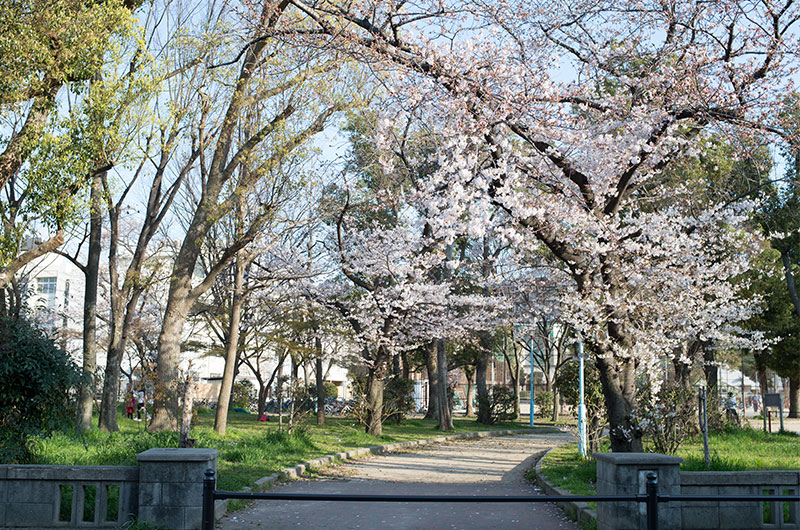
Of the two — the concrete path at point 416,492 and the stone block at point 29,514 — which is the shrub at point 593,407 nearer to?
the concrete path at point 416,492

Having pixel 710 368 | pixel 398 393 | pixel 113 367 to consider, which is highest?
pixel 710 368

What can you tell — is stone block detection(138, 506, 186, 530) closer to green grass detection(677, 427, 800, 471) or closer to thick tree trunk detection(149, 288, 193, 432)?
green grass detection(677, 427, 800, 471)

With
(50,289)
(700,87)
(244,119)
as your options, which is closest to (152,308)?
(50,289)

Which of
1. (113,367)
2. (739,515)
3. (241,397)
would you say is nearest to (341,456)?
(113,367)

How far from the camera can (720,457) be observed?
1202cm

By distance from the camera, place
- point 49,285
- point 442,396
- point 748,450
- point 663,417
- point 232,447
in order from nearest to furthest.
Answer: point 663,417 → point 232,447 → point 748,450 → point 442,396 → point 49,285

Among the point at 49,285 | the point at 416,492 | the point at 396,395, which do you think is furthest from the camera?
the point at 49,285

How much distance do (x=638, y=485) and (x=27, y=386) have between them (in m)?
6.90

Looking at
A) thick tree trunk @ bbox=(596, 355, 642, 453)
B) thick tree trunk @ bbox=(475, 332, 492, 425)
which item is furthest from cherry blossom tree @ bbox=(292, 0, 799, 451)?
thick tree trunk @ bbox=(475, 332, 492, 425)

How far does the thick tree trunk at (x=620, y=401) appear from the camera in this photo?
10.5m

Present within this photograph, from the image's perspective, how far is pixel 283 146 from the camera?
17188 millimetres

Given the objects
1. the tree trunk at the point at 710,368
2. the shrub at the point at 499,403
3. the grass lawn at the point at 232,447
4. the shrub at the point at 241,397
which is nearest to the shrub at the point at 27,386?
the grass lawn at the point at 232,447

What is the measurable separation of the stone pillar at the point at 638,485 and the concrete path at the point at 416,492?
1.75m

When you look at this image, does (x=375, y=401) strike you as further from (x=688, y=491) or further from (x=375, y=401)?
(x=688, y=491)
